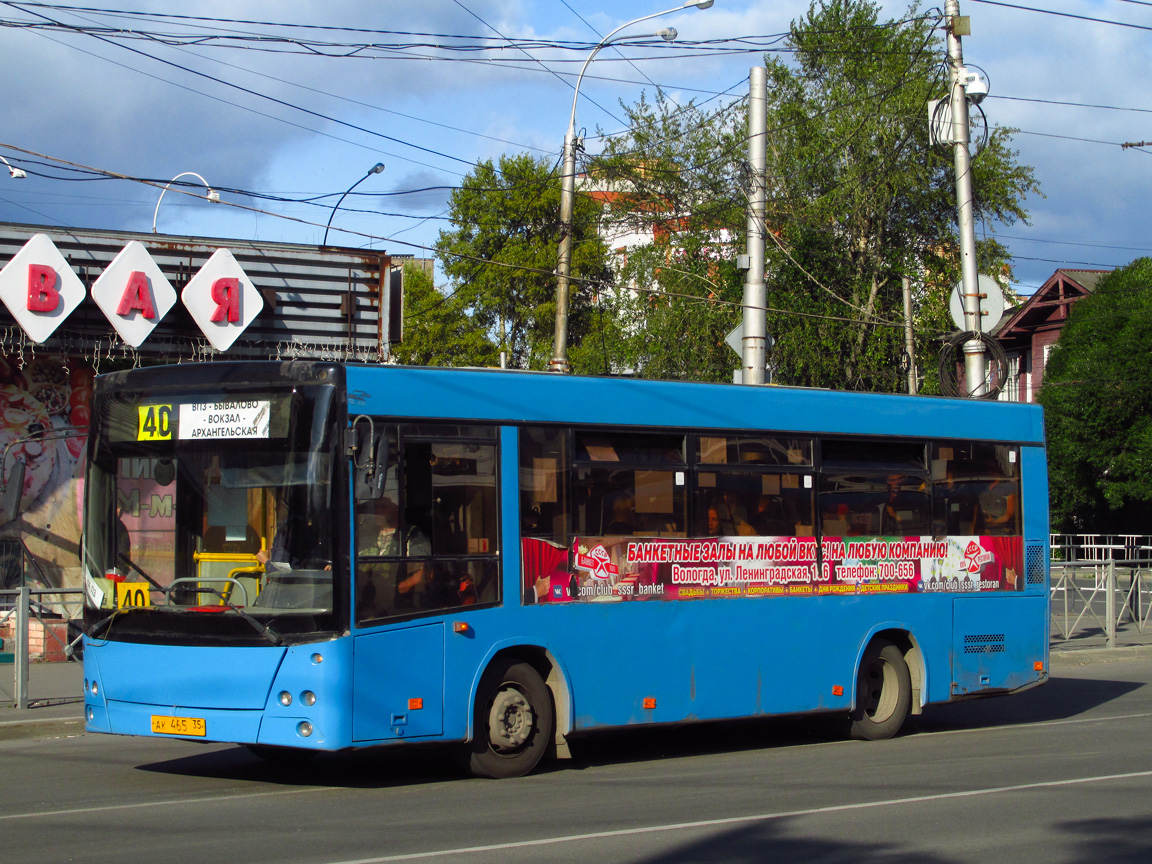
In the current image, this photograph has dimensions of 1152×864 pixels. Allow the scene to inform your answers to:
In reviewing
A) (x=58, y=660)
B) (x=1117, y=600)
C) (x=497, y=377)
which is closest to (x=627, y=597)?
(x=497, y=377)

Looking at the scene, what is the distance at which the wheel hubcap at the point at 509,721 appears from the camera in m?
9.02

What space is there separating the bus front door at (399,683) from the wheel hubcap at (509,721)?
49 cm

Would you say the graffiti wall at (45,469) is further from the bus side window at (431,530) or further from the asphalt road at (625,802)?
the bus side window at (431,530)

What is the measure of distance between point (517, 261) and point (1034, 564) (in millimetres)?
45604

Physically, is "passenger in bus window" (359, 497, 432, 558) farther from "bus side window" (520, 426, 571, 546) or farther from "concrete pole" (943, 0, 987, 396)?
"concrete pole" (943, 0, 987, 396)

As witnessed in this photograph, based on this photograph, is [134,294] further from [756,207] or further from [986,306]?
[986,306]

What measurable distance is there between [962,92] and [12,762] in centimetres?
1520

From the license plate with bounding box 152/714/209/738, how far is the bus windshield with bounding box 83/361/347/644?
0.52m

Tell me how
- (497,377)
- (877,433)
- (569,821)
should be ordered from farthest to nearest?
(877,433)
(497,377)
(569,821)

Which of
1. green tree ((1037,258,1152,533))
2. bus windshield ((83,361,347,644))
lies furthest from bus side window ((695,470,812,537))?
green tree ((1037,258,1152,533))

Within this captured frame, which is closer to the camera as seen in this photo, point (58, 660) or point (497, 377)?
point (497, 377)

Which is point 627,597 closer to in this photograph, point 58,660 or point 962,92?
point 58,660

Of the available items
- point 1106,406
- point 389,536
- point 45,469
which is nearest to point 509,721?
point 389,536

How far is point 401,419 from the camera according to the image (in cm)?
875
